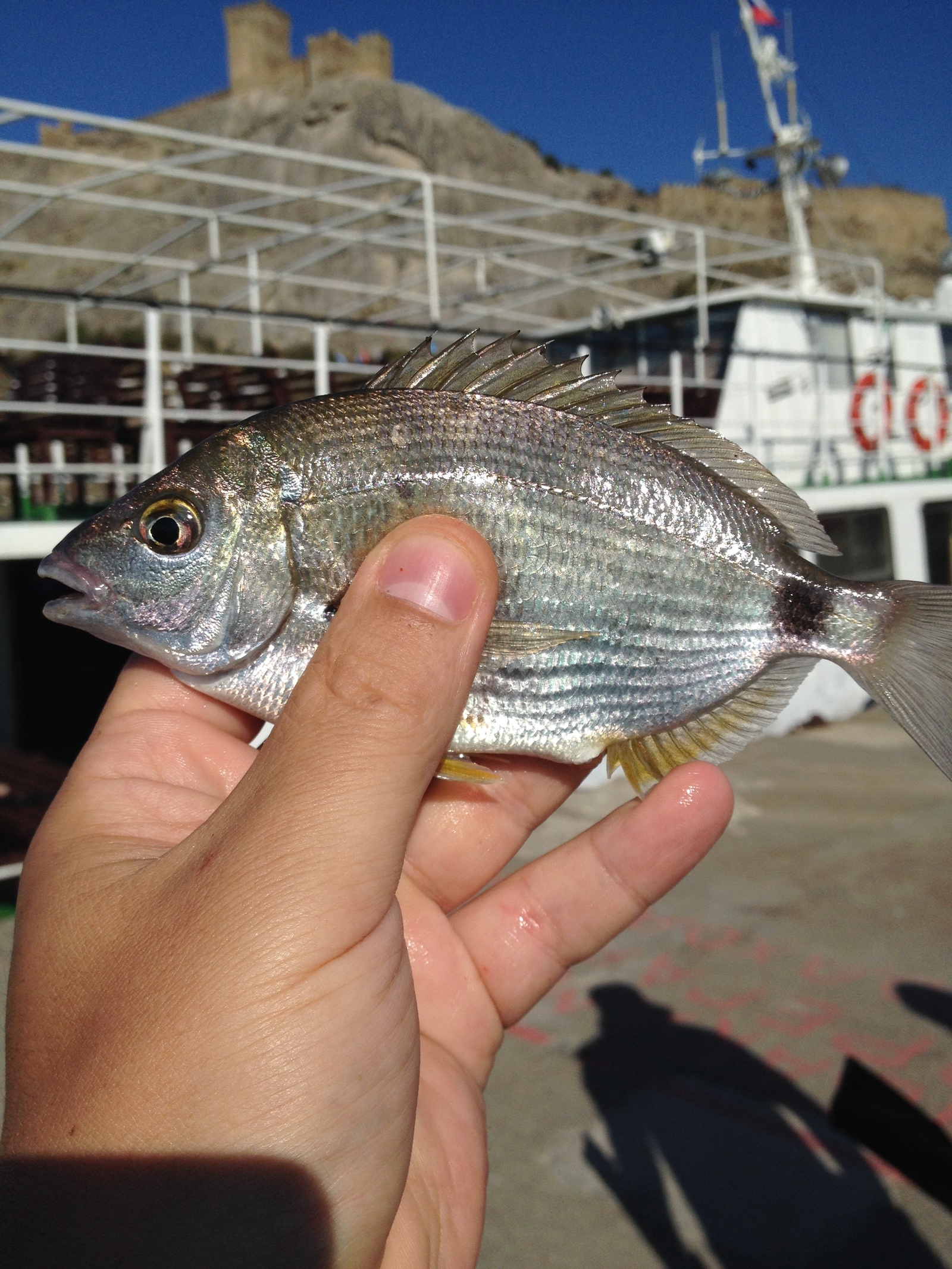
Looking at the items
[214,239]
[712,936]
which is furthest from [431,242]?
[712,936]

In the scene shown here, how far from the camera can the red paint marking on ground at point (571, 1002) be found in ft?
17.5

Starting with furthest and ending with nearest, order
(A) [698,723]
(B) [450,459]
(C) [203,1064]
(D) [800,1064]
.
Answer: (D) [800,1064] < (A) [698,723] < (B) [450,459] < (C) [203,1064]

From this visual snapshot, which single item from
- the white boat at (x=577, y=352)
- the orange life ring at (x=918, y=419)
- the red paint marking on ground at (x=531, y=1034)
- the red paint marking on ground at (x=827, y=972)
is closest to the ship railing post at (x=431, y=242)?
the white boat at (x=577, y=352)

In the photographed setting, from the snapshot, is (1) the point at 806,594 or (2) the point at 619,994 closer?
(1) the point at 806,594

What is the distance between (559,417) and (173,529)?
2.94 feet

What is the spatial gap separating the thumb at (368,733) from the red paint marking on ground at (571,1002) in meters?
4.10

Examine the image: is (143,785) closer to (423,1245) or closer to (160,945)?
(160,945)

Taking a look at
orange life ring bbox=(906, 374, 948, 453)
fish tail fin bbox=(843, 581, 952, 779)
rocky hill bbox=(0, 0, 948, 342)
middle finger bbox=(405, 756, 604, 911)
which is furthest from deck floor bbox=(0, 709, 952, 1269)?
rocky hill bbox=(0, 0, 948, 342)

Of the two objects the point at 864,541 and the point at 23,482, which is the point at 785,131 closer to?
the point at 864,541

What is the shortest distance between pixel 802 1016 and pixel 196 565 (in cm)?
457

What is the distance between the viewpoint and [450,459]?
1.99 metres

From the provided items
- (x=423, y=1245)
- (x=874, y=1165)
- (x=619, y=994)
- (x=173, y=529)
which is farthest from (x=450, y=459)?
(x=619, y=994)

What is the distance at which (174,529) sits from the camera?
1.97m

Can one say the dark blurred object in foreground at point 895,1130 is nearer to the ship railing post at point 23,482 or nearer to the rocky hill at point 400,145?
the ship railing post at point 23,482
